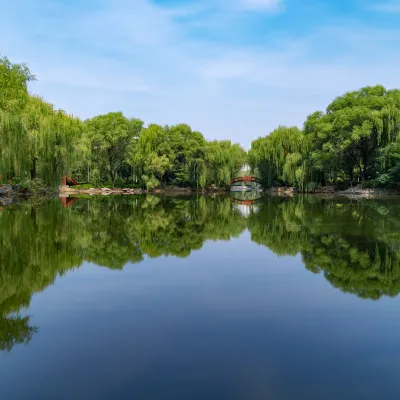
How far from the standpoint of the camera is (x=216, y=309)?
5934 mm

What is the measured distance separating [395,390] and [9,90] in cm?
2455

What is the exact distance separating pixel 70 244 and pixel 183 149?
39159 millimetres

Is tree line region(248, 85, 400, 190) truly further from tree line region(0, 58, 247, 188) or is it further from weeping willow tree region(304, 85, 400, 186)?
tree line region(0, 58, 247, 188)

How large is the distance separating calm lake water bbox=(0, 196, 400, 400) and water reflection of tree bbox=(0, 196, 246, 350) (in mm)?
49

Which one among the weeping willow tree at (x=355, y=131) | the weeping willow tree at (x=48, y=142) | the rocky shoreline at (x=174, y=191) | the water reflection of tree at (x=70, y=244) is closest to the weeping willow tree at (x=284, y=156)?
the weeping willow tree at (x=355, y=131)

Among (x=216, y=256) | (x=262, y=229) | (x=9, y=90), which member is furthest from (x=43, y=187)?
(x=216, y=256)

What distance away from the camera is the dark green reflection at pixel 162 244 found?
23.1ft

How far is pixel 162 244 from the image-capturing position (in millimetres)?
11359

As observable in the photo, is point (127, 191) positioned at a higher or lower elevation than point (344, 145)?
lower

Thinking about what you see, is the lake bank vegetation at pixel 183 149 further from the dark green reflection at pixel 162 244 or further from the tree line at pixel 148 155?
the dark green reflection at pixel 162 244

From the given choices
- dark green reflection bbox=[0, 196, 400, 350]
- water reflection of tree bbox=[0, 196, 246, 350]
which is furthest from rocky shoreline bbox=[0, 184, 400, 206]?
dark green reflection bbox=[0, 196, 400, 350]

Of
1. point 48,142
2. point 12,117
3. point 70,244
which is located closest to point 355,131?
point 48,142

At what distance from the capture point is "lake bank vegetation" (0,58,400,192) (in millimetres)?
25997

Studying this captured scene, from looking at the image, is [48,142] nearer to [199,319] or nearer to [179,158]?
[179,158]
